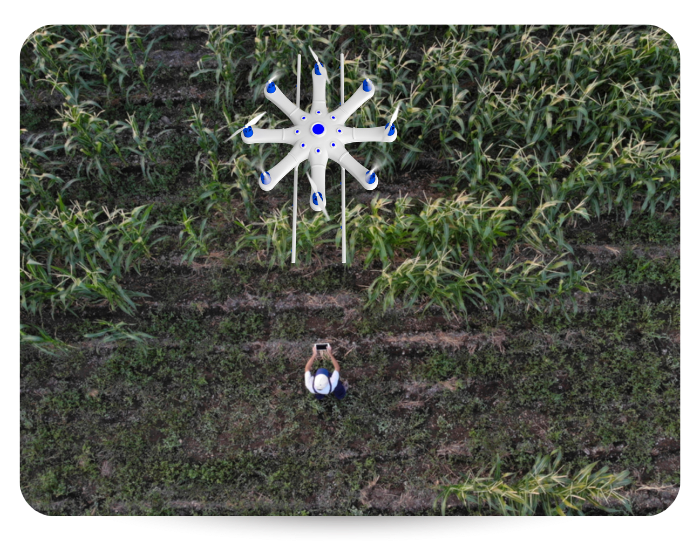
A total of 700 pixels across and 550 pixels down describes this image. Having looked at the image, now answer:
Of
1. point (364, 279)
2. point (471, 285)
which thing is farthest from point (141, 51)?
point (471, 285)

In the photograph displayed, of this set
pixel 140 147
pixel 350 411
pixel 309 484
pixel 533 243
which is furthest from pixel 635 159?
pixel 140 147

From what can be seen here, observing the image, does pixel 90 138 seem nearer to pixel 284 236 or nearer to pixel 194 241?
pixel 194 241

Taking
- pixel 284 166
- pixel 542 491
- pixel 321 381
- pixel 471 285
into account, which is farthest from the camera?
pixel 471 285

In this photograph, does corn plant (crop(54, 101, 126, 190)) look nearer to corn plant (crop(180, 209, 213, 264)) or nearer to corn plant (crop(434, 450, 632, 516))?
corn plant (crop(180, 209, 213, 264))

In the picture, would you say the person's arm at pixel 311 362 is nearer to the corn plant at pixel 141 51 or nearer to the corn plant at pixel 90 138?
the corn plant at pixel 90 138

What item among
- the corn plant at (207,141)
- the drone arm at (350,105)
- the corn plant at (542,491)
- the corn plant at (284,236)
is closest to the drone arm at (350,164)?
the drone arm at (350,105)

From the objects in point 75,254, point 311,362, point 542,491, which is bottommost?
point 542,491
